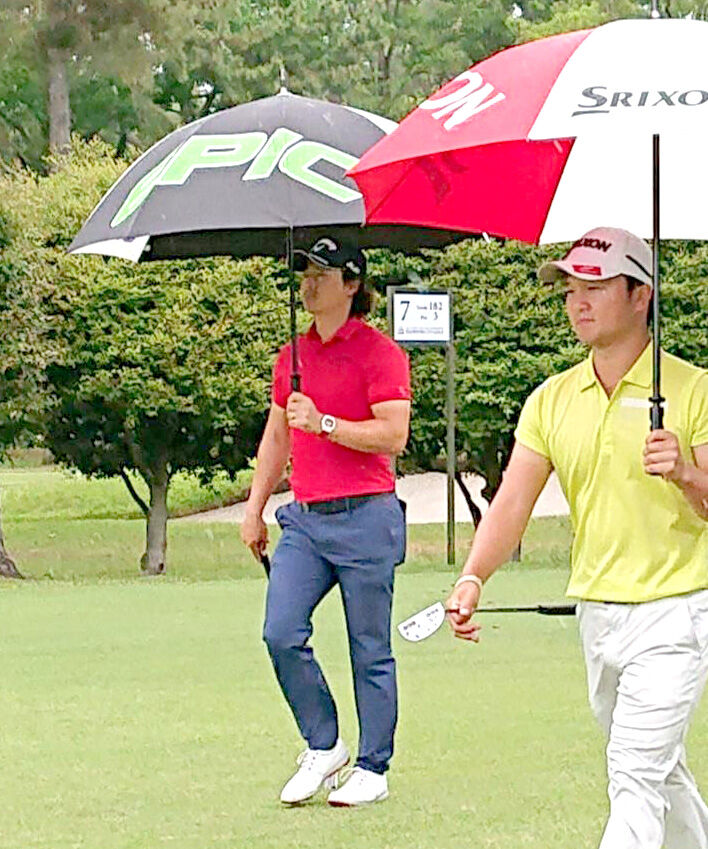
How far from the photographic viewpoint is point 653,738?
16.8 ft

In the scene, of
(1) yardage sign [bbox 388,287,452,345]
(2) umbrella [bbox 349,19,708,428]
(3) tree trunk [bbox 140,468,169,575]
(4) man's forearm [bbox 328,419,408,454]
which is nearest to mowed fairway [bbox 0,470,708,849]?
(4) man's forearm [bbox 328,419,408,454]

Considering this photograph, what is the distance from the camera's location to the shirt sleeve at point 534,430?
5.50m

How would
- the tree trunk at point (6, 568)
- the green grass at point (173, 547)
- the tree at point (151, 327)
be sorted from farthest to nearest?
the green grass at point (173, 547) < the tree trunk at point (6, 568) < the tree at point (151, 327)

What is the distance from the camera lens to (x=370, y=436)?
7.01 metres

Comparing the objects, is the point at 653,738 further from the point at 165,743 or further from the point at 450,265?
the point at 450,265

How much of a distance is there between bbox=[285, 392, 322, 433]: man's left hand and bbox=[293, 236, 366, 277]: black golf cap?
54cm

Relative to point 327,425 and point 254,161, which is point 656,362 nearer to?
point 327,425

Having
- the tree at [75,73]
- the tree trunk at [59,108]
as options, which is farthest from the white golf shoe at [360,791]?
the tree trunk at [59,108]

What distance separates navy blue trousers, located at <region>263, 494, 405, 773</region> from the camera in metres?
7.11

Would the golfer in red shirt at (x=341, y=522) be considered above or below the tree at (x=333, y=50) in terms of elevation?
below

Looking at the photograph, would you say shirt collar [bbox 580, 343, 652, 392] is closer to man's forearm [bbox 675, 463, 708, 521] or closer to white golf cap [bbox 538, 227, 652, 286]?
white golf cap [bbox 538, 227, 652, 286]

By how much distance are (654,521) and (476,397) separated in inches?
682

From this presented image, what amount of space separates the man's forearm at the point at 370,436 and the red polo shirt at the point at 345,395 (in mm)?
84

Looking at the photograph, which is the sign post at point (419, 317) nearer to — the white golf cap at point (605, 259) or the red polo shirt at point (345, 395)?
the red polo shirt at point (345, 395)
